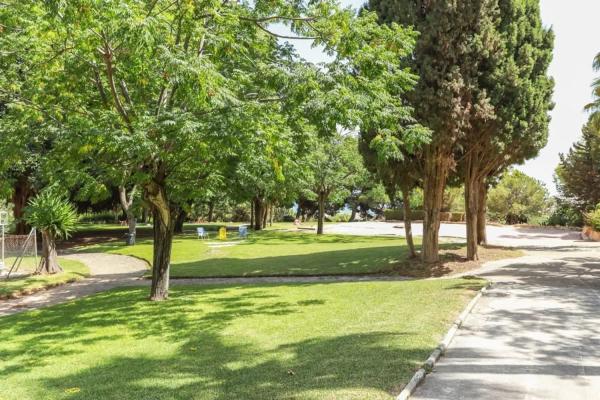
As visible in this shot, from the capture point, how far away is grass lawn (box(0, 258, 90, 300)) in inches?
554

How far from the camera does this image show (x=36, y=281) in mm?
15641

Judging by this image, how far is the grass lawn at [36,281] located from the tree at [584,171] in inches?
1309

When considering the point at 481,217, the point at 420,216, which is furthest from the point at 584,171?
the point at 481,217

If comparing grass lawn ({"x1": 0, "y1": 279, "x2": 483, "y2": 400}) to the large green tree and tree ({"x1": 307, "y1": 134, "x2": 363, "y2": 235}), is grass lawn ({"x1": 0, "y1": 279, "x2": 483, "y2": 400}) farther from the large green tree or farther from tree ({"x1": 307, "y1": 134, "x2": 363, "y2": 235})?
tree ({"x1": 307, "y1": 134, "x2": 363, "y2": 235})

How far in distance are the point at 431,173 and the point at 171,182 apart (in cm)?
888

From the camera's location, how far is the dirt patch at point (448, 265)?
1536cm

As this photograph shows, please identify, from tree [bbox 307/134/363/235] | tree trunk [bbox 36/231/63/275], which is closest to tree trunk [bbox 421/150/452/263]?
tree trunk [bbox 36/231/63/275]

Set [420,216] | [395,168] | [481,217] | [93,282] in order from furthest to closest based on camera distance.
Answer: [420,216], [481,217], [395,168], [93,282]

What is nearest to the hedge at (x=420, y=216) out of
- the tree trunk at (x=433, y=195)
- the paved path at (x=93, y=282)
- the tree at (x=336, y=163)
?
the tree at (x=336, y=163)

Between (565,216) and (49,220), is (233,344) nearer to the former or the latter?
(49,220)

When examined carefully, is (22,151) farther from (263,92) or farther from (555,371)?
(555,371)

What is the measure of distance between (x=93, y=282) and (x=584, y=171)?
34.2 meters

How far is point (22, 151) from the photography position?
36.6 ft

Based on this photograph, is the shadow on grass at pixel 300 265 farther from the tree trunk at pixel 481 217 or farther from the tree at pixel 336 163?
the tree at pixel 336 163
